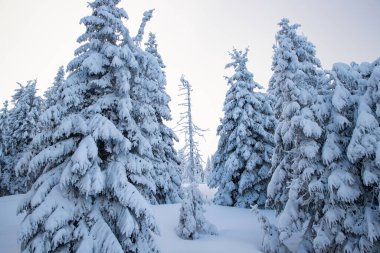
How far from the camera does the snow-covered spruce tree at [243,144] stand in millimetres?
22938

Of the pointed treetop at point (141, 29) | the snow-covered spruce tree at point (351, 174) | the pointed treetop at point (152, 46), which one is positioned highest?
the pointed treetop at point (152, 46)

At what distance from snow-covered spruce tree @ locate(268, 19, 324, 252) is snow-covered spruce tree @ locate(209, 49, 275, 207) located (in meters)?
7.38

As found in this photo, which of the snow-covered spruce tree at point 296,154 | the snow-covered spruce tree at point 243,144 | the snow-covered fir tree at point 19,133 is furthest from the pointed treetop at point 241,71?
the snow-covered fir tree at point 19,133

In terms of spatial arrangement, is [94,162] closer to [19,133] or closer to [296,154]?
[296,154]

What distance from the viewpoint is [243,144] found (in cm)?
2378

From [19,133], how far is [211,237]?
3315cm

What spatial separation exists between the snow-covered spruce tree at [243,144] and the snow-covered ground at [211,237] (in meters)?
1.80

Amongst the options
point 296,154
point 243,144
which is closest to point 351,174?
point 296,154

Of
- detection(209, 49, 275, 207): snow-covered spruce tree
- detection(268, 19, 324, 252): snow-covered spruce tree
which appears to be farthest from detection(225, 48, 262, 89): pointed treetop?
detection(268, 19, 324, 252): snow-covered spruce tree

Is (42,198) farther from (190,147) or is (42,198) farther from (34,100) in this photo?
(34,100)

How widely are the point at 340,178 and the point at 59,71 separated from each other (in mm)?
37140

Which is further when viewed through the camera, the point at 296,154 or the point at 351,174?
the point at 296,154

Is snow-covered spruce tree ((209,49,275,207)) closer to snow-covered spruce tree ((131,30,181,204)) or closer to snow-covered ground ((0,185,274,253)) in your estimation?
snow-covered ground ((0,185,274,253))

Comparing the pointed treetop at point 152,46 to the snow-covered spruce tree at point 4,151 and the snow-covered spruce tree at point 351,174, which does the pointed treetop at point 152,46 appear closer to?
the snow-covered spruce tree at point 351,174
